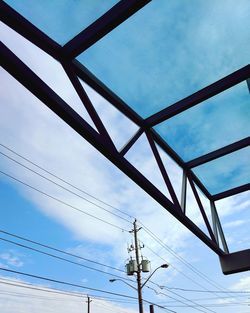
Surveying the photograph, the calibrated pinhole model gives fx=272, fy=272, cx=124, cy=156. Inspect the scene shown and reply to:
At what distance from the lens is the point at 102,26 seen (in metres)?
2.21

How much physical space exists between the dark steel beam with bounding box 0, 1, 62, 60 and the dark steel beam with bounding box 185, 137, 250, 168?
2.56 metres

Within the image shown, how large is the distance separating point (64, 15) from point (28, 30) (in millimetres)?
451

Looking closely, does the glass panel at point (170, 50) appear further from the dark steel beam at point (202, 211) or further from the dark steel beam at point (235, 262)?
the dark steel beam at point (235, 262)

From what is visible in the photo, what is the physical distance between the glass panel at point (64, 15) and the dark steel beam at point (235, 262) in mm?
3736

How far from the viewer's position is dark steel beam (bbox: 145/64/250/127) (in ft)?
9.34

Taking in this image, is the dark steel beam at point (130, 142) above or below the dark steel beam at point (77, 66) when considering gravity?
below

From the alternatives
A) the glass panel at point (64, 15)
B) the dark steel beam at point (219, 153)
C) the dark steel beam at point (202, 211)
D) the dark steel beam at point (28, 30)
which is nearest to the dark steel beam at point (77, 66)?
the dark steel beam at point (28, 30)

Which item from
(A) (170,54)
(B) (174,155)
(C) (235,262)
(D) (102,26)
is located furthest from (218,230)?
(D) (102,26)

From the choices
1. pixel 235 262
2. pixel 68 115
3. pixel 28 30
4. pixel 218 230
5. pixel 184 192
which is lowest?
pixel 235 262

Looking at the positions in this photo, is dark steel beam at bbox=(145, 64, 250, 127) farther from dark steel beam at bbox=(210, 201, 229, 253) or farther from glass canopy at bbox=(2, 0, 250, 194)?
dark steel beam at bbox=(210, 201, 229, 253)

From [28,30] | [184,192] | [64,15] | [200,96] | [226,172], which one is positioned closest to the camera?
[28,30]

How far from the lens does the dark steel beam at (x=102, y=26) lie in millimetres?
2064

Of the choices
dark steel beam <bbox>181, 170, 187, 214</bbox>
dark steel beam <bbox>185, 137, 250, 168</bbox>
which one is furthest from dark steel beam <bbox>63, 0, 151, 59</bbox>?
dark steel beam <bbox>185, 137, 250, 168</bbox>

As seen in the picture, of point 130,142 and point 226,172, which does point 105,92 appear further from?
point 226,172
